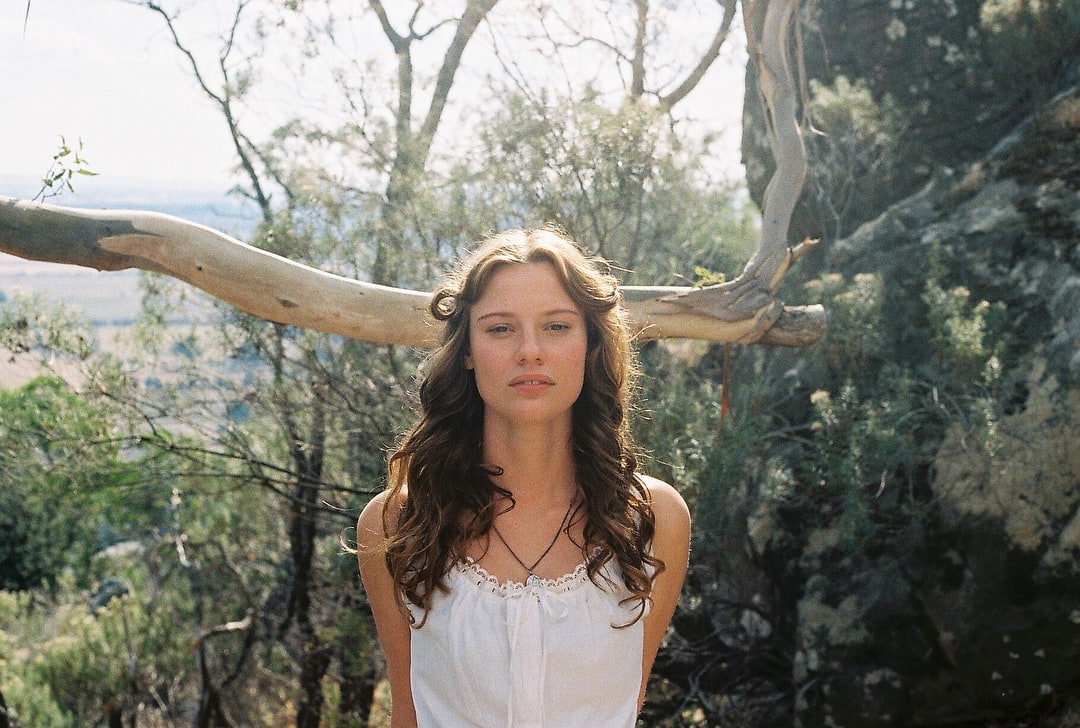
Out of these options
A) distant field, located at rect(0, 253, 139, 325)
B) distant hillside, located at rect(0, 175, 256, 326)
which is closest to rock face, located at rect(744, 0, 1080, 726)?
distant hillside, located at rect(0, 175, 256, 326)

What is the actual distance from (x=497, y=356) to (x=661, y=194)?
3.79m

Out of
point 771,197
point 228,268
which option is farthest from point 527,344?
point 771,197

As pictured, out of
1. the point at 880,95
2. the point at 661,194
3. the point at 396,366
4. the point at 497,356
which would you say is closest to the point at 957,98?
the point at 880,95

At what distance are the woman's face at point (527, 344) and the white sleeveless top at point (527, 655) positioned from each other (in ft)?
1.11

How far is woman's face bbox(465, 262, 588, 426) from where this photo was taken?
2.11 metres

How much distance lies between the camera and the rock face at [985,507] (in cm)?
418

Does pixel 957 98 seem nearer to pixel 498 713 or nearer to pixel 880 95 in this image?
pixel 880 95

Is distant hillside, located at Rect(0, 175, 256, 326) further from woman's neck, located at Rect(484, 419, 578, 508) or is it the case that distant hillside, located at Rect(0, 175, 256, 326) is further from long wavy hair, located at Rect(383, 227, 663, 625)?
woman's neck, located at Rect(484, 419, 578, 508)

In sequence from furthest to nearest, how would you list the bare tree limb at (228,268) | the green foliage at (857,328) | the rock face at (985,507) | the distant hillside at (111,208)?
A: the green foliage at (857,328) → the rock face at (985,507) → the distant hillside at (111,208) → the bare tree limb at (228,268)

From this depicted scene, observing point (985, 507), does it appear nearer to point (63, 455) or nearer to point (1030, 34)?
point (1030, 34)

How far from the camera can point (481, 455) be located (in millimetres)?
2289

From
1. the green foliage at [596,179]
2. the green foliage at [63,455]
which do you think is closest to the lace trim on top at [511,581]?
the green foliage at [596,179]

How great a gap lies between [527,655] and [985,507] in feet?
9.55

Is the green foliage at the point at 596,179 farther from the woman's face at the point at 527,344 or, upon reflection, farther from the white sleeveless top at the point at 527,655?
the white sleeveless top at the point at 527,655
